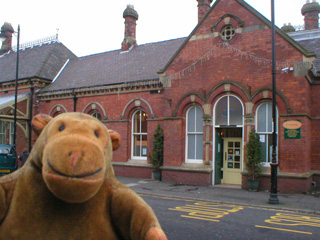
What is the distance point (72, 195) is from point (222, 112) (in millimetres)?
13059

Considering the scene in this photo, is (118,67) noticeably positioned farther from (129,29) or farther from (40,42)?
(40,42)

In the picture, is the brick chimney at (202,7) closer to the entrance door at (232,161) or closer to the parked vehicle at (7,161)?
the entrance door at (232,161)

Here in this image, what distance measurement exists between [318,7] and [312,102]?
10.8 meters

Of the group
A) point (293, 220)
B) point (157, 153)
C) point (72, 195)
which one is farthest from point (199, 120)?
point (72, 195)

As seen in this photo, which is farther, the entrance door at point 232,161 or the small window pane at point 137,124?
the small window pane at point 137,124

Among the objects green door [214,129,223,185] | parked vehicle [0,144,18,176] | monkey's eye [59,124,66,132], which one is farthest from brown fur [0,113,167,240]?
green door [214,129,223,185]

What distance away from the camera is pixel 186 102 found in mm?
15227

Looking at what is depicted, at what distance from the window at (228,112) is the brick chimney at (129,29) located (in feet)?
36.0

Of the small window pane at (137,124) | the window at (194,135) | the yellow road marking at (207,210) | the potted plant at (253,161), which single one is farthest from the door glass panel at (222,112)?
the small window pane at (137,124)

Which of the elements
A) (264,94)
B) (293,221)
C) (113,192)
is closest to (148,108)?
(264,94)

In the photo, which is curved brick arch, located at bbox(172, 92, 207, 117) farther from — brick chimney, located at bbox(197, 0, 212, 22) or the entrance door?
brick chimney, located at bbox(197, 0, 212, 22)

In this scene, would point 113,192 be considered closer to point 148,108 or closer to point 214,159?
point 214,159

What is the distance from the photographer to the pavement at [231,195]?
10.3 metres

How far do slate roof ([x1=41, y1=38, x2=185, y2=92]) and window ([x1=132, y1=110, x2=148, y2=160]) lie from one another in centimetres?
217
